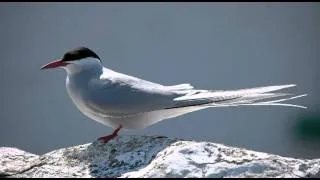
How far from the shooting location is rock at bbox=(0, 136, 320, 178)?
2.25 meters

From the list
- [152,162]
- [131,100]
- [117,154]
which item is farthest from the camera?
[131,100]

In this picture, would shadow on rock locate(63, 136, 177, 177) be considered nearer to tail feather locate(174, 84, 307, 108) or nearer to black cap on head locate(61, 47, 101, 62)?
tail feather locate(174, 84, 307, 108)

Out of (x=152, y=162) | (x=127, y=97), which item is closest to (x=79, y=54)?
(x=127, y=97)

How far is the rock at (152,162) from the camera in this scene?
2.25 metres

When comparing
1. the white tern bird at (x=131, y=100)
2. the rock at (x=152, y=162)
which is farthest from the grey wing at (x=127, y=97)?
the rock at (x=152, y=162)

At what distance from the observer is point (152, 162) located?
238 cm

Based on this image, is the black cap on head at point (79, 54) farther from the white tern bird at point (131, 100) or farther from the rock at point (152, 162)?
the rock at point (152, 162)

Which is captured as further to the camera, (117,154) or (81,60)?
(81,60)

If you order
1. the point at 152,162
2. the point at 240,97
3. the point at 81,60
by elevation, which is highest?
the point at 81,60

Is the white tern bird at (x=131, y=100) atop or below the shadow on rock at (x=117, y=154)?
atop

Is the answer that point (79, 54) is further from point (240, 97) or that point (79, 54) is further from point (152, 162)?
point (152, 162)

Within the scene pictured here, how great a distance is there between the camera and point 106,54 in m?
6.45

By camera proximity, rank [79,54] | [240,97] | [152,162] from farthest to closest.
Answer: [79,54] < [240,97] < [152,162]

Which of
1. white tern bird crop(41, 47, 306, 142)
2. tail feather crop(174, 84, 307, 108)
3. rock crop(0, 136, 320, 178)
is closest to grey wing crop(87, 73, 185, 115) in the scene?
white tern bird crop(41, 47, 306, 142)
